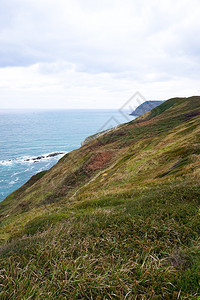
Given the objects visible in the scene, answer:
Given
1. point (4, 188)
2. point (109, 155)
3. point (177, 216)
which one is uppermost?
point (177, 216)

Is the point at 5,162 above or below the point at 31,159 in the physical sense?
above

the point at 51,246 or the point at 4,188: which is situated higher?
the point at 51,246

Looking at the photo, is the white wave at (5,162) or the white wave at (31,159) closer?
the white wave at (5,162)

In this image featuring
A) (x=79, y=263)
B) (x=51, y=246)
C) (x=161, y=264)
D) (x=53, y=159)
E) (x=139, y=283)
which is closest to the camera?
(x=139, y=283)

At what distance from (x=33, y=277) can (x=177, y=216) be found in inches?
258

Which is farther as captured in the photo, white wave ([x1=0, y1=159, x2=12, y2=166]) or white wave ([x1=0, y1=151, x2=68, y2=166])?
white wave ([x1=0, y1=151, x2=68, y2=166])

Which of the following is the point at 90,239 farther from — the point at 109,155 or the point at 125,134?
the point at 125,134

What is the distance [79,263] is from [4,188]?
276 feet

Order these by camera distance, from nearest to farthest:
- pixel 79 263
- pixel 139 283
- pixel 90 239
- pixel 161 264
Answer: pixel 139 283, pixel 161 264, pixel 79 263, pixel 90 239

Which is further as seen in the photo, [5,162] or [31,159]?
[31,159]

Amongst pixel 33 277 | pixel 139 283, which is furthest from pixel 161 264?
pixel 33 277

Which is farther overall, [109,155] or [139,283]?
[109,155]

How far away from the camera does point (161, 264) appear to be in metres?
5.15

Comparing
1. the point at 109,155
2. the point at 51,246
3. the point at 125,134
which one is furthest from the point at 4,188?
the point at 51,246
